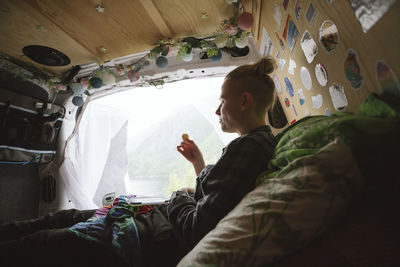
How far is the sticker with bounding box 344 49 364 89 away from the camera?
52 cm

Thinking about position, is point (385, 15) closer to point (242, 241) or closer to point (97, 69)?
point (242, 241)

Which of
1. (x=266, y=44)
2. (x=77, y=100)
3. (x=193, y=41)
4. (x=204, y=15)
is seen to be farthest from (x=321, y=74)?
(x=77, y=100)

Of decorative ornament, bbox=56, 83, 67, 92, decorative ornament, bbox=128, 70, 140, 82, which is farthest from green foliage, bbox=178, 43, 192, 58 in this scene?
decorative ornament, bbox=56, 83, 67, 92

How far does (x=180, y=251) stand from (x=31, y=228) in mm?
876

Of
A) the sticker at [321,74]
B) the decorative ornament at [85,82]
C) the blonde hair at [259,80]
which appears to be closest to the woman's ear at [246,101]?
the blonde hair at [259,80]

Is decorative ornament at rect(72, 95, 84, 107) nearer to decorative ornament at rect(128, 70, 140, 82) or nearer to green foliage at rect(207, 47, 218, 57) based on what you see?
decorative ornament at rect(128, 70, 140, 82)

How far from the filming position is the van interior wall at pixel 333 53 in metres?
0.41

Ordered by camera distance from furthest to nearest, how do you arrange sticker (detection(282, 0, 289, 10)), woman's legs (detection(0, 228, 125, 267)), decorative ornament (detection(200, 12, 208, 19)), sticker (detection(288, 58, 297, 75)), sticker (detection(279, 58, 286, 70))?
decorative ornament (detection(200, 12, 208, 19))
sticker (detection(279, 58, 286, 70))
sticker (detection(288, 58, 297, 75))
sticker (detection(282, 0, 289, 10))
woman's legs (detection(0, 228, 125, 267))

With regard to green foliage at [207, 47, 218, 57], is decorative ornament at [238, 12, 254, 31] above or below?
below

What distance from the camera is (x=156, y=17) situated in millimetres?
1164

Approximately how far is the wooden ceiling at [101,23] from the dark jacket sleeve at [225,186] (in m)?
1.03

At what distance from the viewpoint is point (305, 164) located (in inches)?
14.5

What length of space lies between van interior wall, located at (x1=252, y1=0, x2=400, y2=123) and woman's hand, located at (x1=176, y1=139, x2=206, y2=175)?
2.28ft

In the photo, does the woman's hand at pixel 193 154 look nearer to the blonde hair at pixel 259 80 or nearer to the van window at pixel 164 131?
the blonde hair at pixel 259 80
